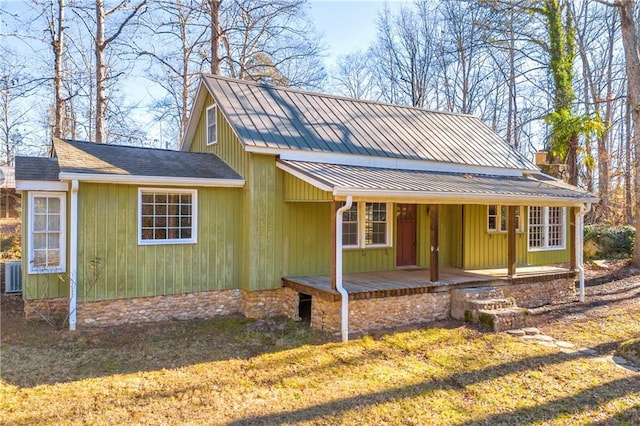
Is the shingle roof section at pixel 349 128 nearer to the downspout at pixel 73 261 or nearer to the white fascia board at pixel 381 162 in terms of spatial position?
the white fascia board at pixel 381 162

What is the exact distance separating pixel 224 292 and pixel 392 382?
4.36 metres

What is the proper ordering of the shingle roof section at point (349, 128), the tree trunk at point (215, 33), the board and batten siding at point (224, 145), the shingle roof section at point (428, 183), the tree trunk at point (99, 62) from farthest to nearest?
1. the tree trunk at point (215, 33)
2. the tree trunk at point (99, 62)
3. the shingle roof section at point (349, 128)
4. the board and batten siding at point (224, 145)
5. the shingle roof section at point (428, 183)

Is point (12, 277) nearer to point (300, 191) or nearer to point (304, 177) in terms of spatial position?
point (300, 191)

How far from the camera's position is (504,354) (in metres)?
6.63

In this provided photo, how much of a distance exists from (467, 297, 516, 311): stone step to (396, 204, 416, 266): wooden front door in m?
2.60

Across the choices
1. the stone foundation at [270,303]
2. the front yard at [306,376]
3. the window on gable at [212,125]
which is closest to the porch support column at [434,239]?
the front yard at [306,376]

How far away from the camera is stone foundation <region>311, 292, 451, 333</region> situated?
7617 millimetres

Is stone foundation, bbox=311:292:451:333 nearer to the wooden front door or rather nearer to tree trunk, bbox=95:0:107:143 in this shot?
the wooden front door

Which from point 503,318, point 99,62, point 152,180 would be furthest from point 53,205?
point 99,62

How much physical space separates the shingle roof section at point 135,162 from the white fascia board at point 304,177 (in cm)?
97

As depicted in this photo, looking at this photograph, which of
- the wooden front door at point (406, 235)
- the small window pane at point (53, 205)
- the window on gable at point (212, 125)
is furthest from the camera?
the wooden front door at point (406, 235)

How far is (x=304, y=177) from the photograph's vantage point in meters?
7.79

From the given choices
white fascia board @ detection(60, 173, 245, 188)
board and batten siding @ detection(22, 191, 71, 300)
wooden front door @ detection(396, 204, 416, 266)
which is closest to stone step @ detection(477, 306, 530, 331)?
wooden front door @ detection(396, 204, 416, 266)

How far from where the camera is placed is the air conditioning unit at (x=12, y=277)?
32.5 feet
